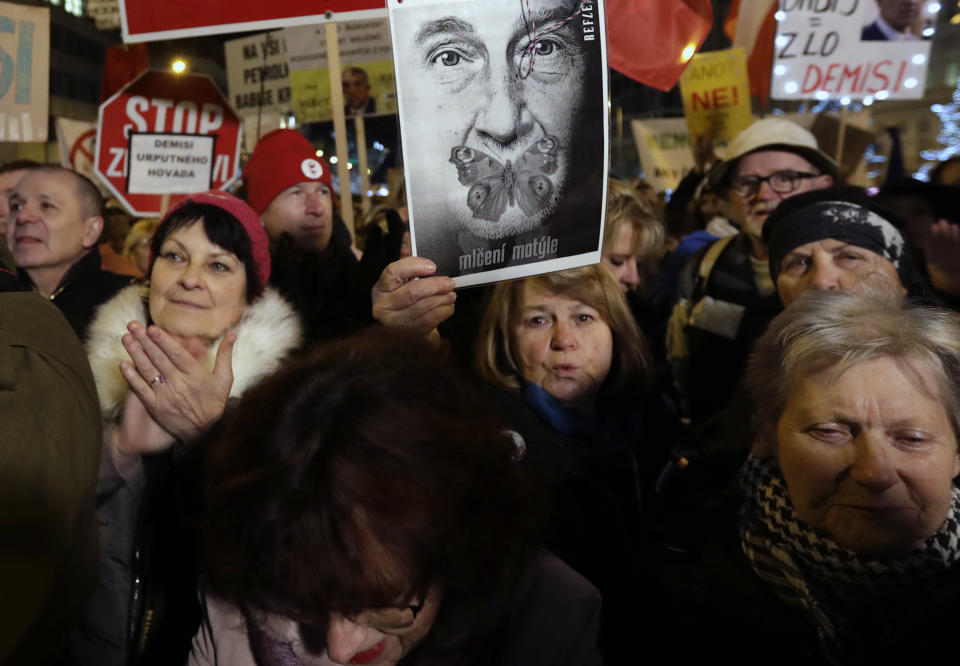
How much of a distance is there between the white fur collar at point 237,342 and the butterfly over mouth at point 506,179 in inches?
29.6

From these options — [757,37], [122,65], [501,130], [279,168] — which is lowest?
[501,130]

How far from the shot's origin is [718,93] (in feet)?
21.7

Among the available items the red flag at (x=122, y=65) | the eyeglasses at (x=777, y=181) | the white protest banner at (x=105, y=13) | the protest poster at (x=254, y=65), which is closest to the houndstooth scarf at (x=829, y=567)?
the eyeglasses at (x=777, y=181)

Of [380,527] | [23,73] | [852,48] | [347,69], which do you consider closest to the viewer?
[380,527]

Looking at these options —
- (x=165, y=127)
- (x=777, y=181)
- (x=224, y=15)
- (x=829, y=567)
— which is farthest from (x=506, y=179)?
(x=165, y=127)

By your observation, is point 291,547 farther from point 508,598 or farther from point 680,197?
point 680,197

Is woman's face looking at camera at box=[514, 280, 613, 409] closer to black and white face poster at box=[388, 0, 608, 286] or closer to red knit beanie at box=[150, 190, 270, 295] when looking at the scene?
black and white face poster at box=[388, 0, 608, 286]

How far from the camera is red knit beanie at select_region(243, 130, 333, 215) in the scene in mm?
3717

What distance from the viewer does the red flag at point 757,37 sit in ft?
19.9

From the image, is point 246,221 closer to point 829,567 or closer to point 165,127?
point 829,567

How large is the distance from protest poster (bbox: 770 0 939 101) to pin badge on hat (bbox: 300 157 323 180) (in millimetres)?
3233

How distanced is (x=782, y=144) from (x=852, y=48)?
241cm

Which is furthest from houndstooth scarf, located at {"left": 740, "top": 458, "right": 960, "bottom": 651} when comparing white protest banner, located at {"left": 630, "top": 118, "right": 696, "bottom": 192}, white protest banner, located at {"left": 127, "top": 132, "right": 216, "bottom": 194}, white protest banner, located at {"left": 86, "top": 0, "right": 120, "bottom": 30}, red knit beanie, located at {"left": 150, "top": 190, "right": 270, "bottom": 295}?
white protest banner, located at {"left": 86, "top": 0, "right": 120, "bottom": 30}

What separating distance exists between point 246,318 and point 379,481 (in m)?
1.34
